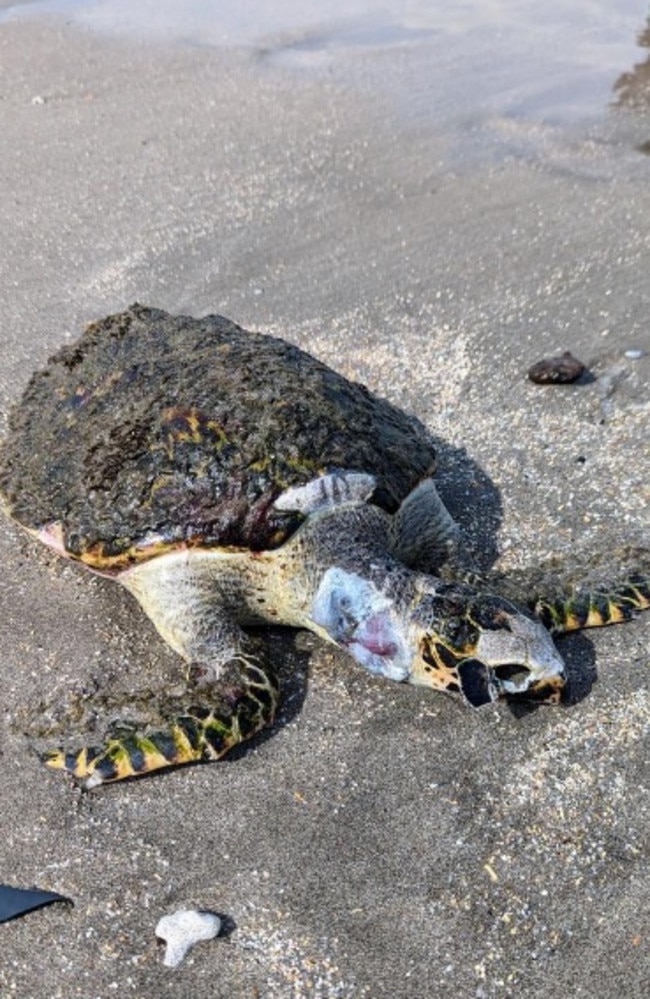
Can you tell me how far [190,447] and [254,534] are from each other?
0.42 m

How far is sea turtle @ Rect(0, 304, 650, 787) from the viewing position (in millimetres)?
3061

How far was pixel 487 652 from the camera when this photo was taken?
9.88 feet

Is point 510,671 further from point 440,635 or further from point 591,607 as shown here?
point 591,607

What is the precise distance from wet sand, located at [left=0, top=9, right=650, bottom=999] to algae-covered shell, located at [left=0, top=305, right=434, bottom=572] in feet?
1.21

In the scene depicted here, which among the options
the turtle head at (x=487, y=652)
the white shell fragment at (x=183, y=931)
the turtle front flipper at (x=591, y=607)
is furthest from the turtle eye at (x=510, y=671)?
the white shell fragment at (x=183, y=931)

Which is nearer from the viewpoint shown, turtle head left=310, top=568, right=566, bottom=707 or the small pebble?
turtle head left=310, top=568, right=566, bottom=707

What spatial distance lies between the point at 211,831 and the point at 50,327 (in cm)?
342

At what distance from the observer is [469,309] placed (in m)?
5.56

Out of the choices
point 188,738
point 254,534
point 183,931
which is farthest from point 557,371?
point 183,931

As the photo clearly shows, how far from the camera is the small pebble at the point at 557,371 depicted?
16.0ft

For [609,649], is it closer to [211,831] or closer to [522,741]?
[522,741]

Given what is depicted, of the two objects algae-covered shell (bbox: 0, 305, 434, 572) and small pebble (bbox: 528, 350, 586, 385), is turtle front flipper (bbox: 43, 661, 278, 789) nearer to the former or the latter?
algae-covered shell (bbox: 0, 305, 434, 572)

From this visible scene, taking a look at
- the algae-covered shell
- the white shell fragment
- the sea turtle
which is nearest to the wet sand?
the white shell fragment

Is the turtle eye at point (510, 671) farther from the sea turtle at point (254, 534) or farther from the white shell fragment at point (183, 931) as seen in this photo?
the white shell fragment at point (183, 931)
